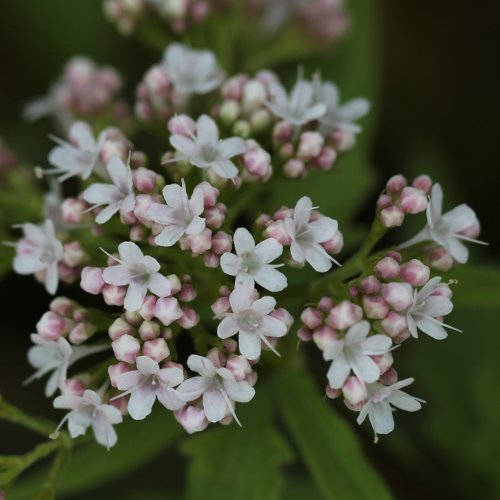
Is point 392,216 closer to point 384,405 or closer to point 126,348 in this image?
point 384,405

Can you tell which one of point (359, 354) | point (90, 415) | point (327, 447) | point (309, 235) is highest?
point (309, 235)

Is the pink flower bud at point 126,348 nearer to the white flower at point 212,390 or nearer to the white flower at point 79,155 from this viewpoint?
the white flower at point 212,390

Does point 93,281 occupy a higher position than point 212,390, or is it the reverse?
point 93,281

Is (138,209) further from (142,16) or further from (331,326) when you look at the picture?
(142,16)

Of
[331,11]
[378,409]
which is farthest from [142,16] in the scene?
[378,409]

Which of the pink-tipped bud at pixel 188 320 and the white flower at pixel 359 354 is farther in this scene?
the pink-tipped bud at pixel 188 320

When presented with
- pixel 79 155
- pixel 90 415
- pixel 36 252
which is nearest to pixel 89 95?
pixel 79 155

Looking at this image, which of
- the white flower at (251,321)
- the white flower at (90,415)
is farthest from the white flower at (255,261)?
the white flower at (90,415)
